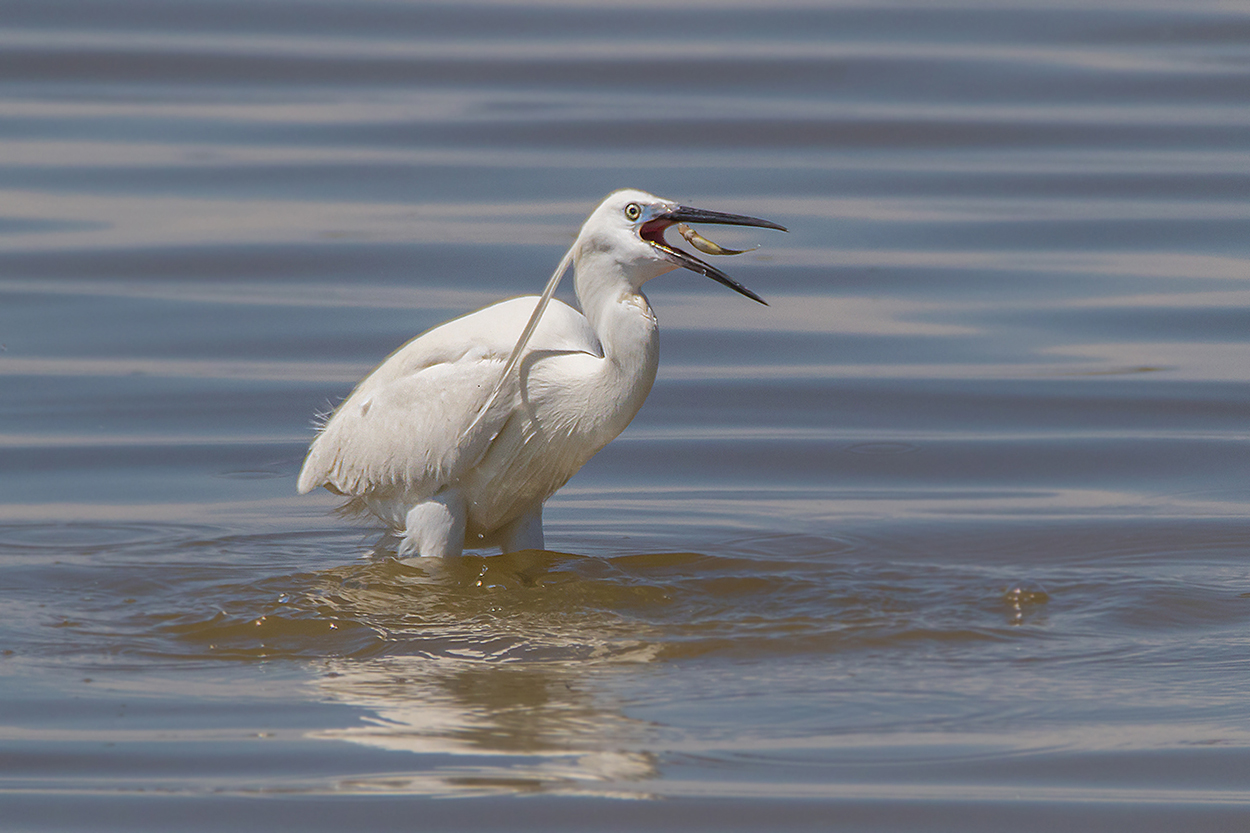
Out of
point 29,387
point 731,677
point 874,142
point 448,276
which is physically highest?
point 874,142

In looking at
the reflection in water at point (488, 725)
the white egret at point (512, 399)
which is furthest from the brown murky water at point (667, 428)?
the white egret at point (512, 399)

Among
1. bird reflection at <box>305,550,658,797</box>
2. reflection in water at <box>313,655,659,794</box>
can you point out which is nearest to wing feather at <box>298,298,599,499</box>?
bird reflection at <box>305,550,658,797</box>

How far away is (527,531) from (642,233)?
1.35 m

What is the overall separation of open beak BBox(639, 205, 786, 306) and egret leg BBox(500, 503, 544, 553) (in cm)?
126

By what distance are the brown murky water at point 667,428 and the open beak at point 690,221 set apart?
1.09 meters

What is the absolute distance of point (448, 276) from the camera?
409 inches

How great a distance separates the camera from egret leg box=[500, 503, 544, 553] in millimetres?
6500

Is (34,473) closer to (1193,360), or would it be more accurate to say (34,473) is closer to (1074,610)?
(1074,610)

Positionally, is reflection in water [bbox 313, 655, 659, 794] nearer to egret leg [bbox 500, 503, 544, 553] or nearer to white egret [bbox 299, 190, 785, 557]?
white egret [bbox 299, 190, 785, 557]

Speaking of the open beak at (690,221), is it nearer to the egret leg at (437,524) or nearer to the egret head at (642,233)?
the egret head at (642,233)

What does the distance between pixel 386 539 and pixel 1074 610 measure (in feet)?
8.02

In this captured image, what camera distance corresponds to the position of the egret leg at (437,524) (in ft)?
20.5

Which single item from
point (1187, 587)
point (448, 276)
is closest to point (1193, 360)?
point (1187, 587)

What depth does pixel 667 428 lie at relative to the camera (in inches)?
332
